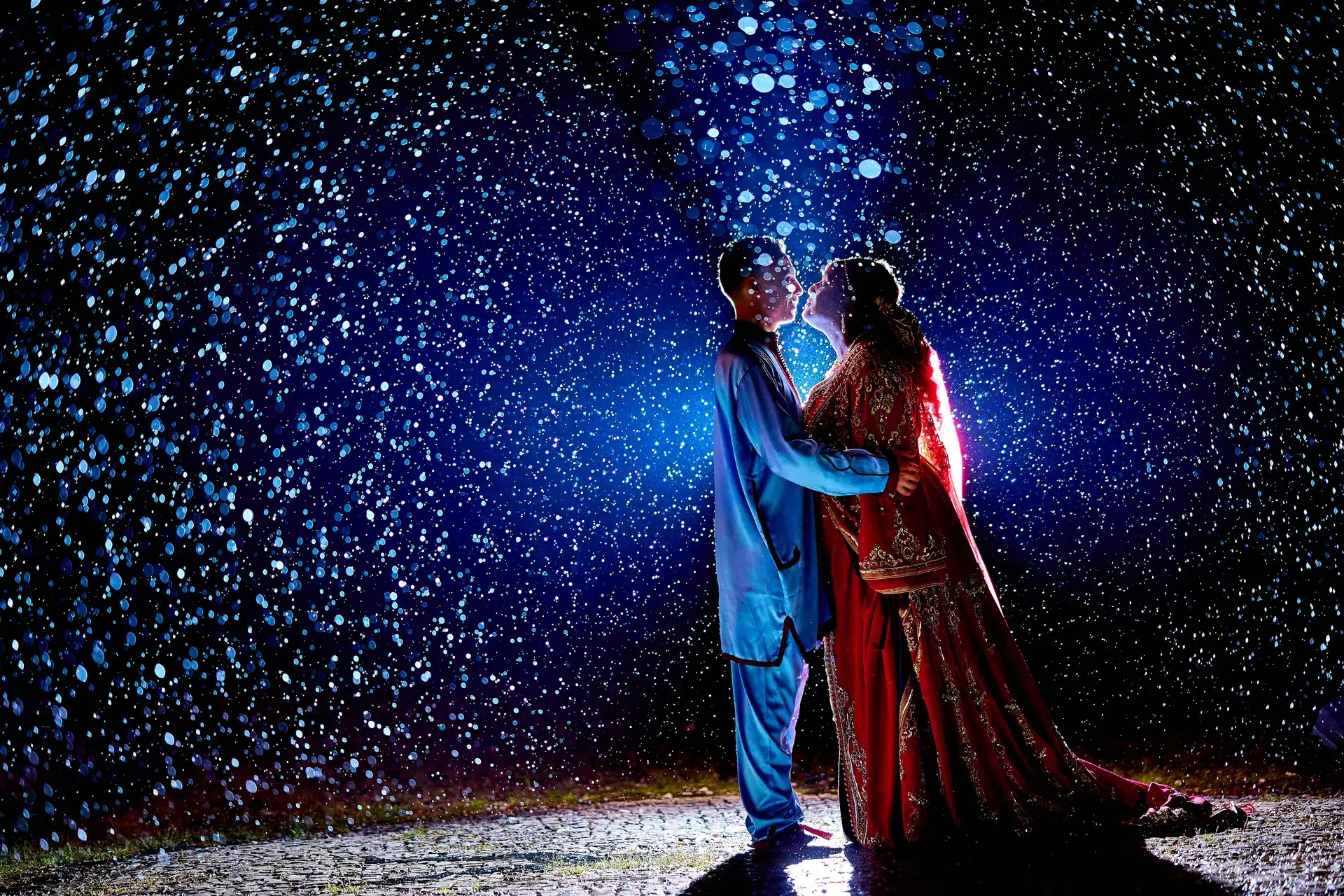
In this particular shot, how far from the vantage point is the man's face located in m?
3.19

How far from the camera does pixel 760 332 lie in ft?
10.5

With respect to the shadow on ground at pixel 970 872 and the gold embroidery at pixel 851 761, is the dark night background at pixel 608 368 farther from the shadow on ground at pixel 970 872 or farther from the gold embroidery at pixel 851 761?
the shadow on ground at pixel 970 872

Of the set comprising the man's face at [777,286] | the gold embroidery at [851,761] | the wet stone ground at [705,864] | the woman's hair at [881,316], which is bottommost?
the wet stone ground at [705,864]

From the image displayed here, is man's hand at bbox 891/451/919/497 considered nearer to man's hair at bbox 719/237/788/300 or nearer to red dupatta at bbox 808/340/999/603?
red dupatta at bbox 808/340/999/603

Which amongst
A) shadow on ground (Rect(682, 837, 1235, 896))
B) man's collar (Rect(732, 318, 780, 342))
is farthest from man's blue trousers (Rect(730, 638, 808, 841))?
man's collar (Rect(732, 318, 780, 342))

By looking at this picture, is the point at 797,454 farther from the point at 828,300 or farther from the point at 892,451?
the point at 828,300

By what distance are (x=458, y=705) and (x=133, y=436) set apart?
69.1 inches

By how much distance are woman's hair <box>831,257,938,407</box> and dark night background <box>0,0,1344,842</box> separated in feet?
5.34

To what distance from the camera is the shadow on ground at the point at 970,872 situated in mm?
2354

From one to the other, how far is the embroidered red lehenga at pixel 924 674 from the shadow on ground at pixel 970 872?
124mm

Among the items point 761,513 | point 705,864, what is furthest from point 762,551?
point 705,864

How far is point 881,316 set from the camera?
312 centimetres

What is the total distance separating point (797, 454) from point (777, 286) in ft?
1.83

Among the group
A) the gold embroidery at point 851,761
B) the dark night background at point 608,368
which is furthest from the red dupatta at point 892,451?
the dark night background at point 608,368
